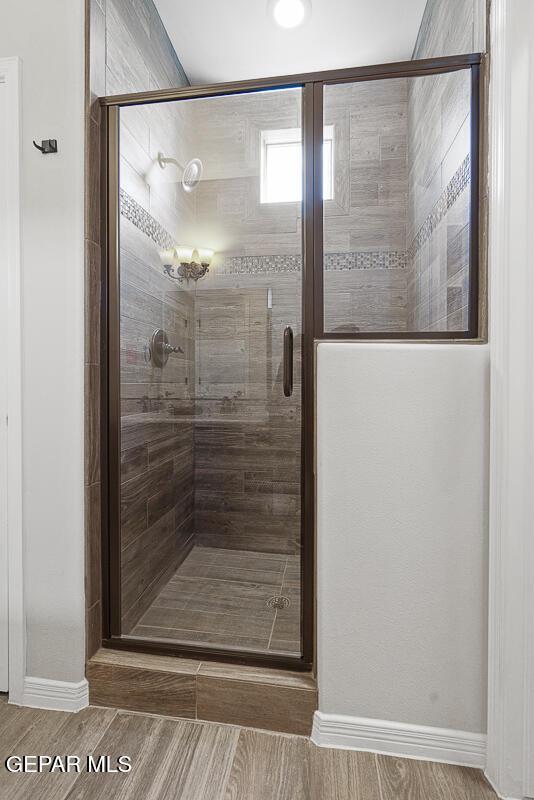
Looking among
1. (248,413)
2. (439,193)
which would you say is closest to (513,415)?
(439,193)

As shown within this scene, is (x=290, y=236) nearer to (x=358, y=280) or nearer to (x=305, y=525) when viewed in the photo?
(x=358, y=280)

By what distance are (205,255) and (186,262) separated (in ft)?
0.25

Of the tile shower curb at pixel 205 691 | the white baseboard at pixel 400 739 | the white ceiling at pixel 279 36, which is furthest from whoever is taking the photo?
the white ceiling at pixel 279 36

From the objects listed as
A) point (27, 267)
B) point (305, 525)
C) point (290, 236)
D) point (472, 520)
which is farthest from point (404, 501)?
point (27, 267)

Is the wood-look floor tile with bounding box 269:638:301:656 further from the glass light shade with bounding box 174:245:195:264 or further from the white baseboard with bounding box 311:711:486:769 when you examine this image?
the glass light shade with bounding box 174:245:195:264

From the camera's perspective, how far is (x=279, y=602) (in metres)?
1.60

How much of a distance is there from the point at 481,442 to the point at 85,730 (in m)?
1.46

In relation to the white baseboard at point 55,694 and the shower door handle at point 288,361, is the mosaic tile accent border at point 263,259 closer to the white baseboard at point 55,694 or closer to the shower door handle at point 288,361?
the shower door handle at point 288,361

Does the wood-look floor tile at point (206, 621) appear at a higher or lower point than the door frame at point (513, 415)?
lower

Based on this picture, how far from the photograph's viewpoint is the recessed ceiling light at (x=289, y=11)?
2084 mm

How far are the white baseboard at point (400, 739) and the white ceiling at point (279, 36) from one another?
9.57 feet

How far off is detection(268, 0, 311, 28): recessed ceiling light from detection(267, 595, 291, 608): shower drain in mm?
2526

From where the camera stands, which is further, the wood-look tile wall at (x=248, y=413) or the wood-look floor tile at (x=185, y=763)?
the wood-look tile wall at (x=248, y=413)

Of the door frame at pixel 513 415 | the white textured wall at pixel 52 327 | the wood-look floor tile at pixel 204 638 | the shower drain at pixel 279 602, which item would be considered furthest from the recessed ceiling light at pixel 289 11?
the wood-look floor tile at pixel 204 638
